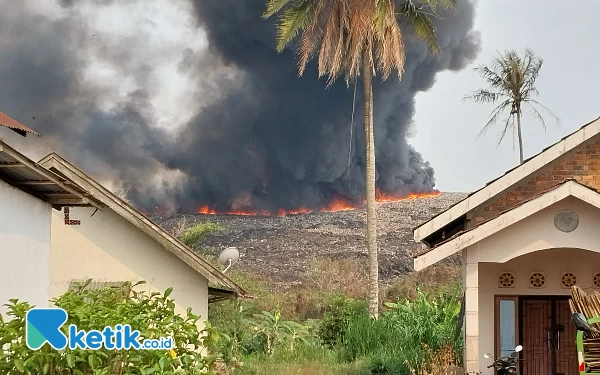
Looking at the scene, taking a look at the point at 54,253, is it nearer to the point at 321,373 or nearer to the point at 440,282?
the point at 321,373

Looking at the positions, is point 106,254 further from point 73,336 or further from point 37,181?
point 73,336

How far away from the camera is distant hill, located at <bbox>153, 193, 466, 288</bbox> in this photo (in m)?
42.9

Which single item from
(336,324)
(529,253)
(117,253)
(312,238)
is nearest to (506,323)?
(529,253)

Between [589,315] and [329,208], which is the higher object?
[329,208]

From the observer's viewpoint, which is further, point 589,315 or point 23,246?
point 23,246

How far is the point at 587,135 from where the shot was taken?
Answer: 16.1 meters

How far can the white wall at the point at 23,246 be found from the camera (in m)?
11.8

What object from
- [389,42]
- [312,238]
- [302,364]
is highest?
[389,42]

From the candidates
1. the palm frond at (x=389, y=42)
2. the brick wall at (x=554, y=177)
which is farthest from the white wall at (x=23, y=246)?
the palm frond at (x=389, y=42)

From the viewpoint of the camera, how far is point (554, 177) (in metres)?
16.6

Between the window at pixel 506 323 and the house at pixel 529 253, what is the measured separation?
2cm

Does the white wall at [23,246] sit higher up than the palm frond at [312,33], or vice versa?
the palm frond at [312,33]

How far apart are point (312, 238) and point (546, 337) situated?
32846mm

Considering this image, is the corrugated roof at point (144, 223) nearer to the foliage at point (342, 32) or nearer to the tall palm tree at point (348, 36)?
the tall palm tree at point (348, 36)
